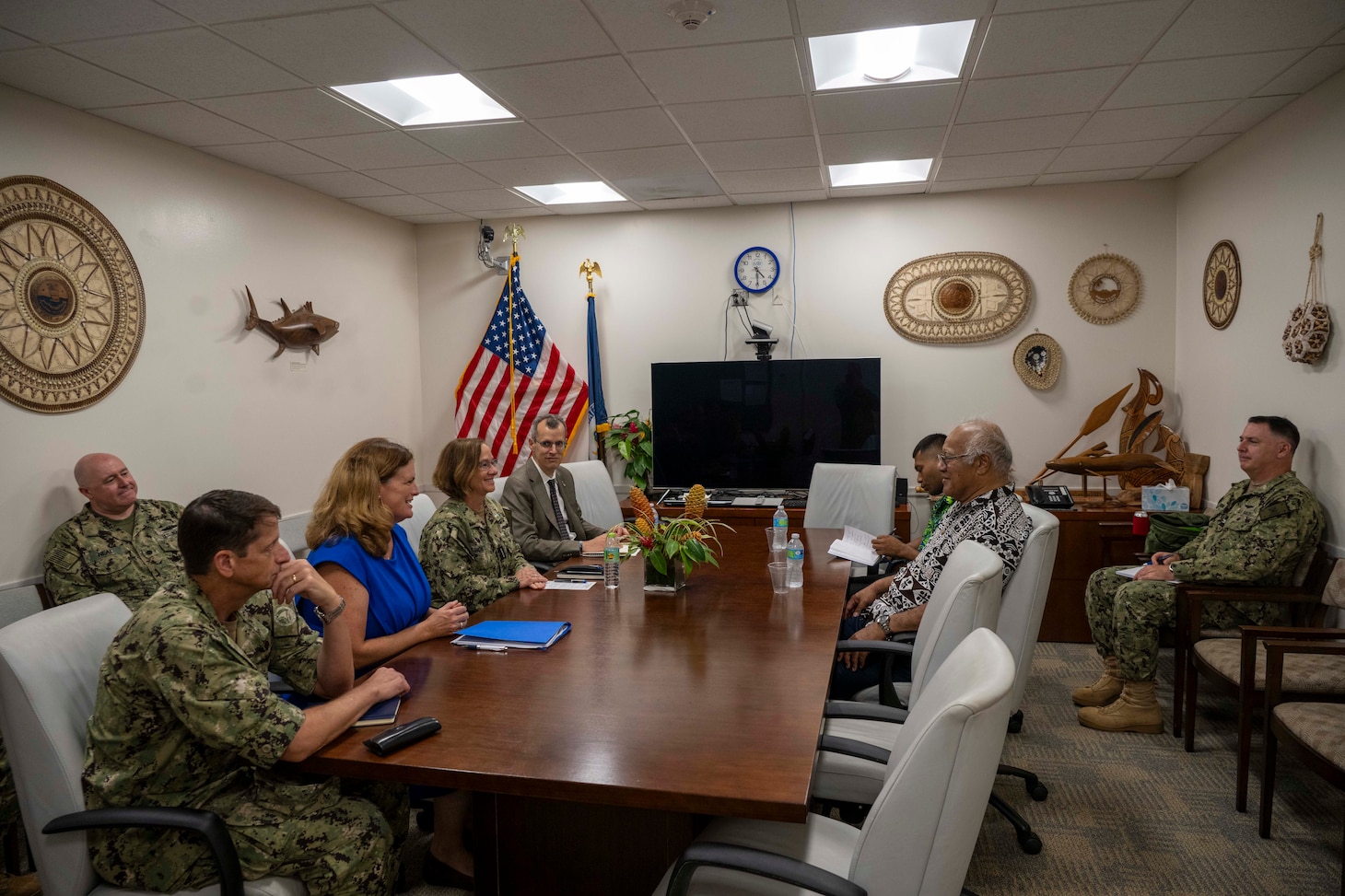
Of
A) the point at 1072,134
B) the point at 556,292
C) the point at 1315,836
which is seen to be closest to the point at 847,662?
the point at 1315,836

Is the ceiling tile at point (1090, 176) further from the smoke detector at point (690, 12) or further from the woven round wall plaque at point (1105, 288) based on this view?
the smoke detector at point (690, 12)

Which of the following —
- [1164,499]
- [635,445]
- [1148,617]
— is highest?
[635,445]

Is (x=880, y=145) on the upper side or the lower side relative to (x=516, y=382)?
upper

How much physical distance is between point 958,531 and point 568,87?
7.58ft

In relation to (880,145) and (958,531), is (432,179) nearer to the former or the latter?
(880,145)

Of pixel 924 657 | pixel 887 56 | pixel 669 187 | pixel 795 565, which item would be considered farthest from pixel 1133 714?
pixel 669 187

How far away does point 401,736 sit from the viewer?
1650mm

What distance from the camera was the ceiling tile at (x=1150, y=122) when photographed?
369 cm

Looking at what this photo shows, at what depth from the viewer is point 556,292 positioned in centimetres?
599

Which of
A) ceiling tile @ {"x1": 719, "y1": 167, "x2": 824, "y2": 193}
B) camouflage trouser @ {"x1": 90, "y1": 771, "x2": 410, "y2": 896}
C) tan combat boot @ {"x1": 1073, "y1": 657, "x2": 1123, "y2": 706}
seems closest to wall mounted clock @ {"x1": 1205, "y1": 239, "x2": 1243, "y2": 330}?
tan combat boot @ {"x1": 1073, "y1": 657, "x2": 1123, "y2": 706}

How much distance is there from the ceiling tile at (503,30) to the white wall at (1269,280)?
9.94 feet

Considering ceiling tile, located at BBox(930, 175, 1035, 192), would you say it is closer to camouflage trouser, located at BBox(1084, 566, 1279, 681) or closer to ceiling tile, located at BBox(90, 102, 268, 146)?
camouflage trouser, located at BBox(1084, 566, 1279, 681)

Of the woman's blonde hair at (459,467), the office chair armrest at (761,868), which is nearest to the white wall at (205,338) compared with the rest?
the woman's blonde hair at (459,467)

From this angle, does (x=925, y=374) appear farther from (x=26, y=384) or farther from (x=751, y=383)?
(x=26, y=384)
